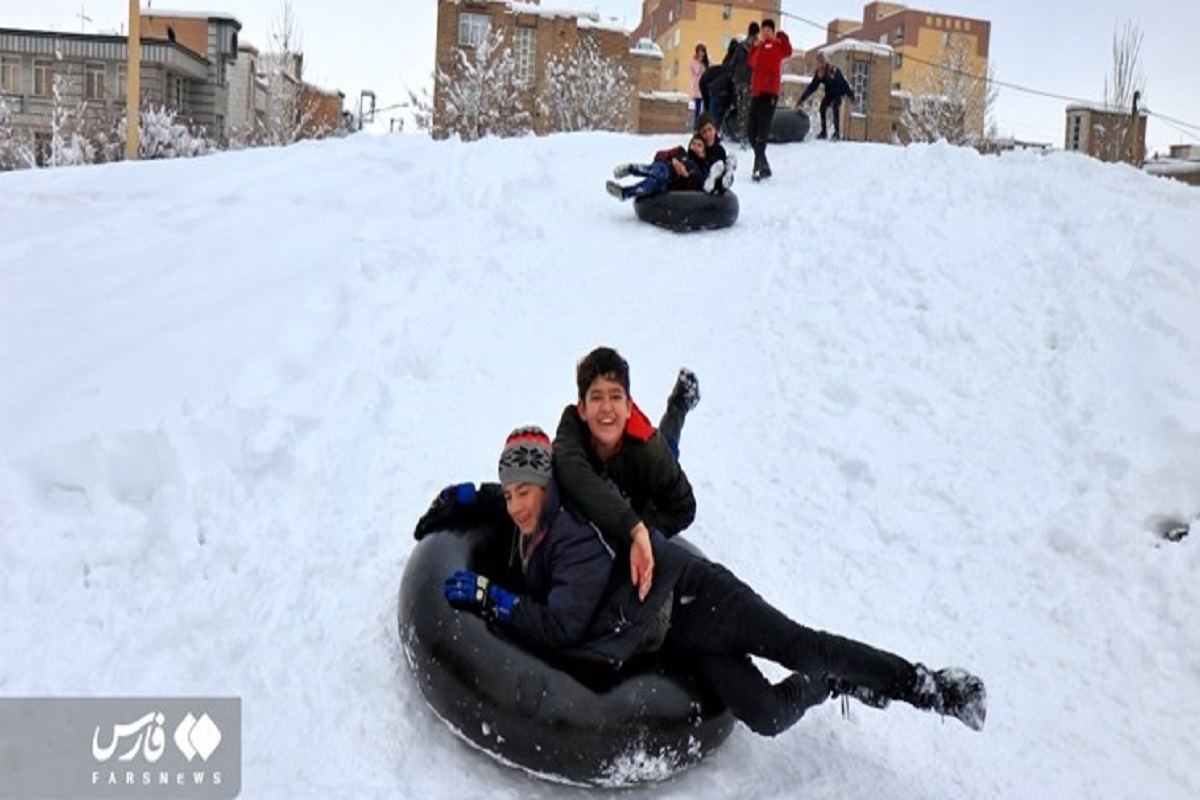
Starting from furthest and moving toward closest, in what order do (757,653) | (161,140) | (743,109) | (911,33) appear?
1. (911,33)
2. (161,140)
3. (743,109)
4. (757,653)

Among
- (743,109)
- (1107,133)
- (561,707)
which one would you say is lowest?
(561,707)

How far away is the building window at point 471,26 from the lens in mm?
30500

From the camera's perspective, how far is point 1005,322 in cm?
668

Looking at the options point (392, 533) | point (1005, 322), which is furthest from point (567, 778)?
point (1005, 322)

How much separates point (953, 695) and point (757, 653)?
659 millimetres

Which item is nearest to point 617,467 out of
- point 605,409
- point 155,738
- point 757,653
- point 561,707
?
point 605,409

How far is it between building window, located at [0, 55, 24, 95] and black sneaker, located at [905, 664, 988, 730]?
120 feet

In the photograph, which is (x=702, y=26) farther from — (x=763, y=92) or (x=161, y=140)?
(x=763, y=92)

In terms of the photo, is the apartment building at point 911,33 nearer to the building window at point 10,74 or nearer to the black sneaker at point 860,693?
the building window at point 10,74

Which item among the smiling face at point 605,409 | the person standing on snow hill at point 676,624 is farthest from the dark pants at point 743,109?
the person standing on snow hill at point 676,624

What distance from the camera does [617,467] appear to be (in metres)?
3.83

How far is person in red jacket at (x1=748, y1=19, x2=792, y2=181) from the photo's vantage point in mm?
11094

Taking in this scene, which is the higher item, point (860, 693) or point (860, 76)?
point (860, 76)

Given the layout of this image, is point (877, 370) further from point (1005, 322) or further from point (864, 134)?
point (864, 134)
